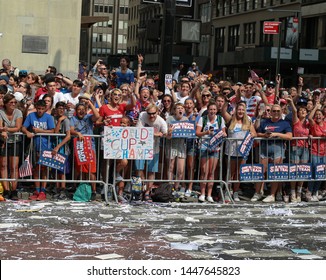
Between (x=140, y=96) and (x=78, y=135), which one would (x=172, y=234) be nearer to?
(x=78, y=135)

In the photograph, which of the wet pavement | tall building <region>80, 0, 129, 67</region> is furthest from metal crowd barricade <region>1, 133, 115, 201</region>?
tall building <region>80, 0, 129, 67</region>

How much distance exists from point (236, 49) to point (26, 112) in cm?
6745

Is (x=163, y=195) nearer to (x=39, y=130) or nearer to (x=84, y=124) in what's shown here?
(x=84, y=124)

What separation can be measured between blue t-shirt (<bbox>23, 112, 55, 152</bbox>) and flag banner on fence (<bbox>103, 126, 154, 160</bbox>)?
36.8 inches

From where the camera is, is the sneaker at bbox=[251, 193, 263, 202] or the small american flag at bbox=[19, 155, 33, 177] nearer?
the small american flag at bbox=[19, 155, 33, 177]

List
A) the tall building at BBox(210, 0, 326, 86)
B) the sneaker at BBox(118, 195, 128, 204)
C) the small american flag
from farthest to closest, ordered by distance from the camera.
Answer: the tall building at BBox(210, 0, 326, 86) → the sneaker at BBox(118, 195, 128, 204) → the small american flag

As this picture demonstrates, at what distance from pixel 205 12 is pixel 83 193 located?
→ 3224 inches

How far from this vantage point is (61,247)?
925cm

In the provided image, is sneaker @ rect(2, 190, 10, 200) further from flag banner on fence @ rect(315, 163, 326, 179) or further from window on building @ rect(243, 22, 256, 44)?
window on building @ rect(243, 22, 256, 44)

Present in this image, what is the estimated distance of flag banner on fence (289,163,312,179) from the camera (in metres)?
14.5

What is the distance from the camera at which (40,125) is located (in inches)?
528

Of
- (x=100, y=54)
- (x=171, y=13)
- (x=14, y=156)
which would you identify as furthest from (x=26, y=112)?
(x=100, y=54)

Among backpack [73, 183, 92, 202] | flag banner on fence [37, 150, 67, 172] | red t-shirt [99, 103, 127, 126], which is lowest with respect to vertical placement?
backpack [73, 183, 92, 202]

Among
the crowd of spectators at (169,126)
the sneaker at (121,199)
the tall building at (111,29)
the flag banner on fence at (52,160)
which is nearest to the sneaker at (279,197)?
the crowd of spectators at (169,126)
